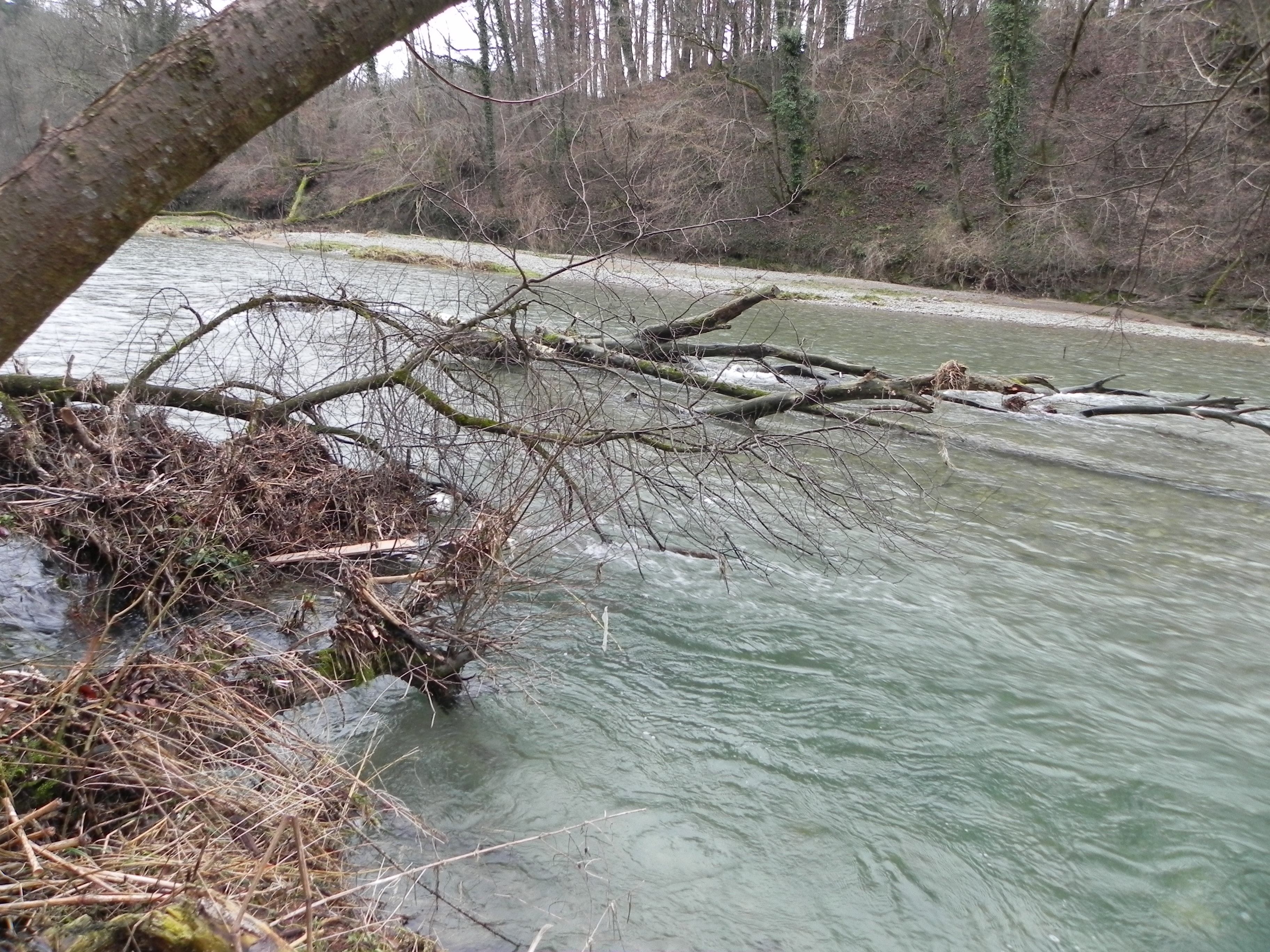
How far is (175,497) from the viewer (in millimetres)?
5586

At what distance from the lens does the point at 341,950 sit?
260 centimetres

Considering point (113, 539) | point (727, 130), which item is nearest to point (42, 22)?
point (727, 130)

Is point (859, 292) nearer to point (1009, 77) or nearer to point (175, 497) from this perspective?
point (1009, 77)

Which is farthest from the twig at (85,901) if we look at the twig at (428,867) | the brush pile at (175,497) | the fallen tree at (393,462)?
the brush pile at (175,497)

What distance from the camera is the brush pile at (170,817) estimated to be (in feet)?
7.10

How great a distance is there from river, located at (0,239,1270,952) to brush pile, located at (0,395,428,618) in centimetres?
71

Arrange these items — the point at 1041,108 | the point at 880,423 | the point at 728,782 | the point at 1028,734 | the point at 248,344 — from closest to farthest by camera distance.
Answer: the point at 728,782 → the point at 1028,734 → the point at 880,423 → the point at 248,344 → the point at 1041,108

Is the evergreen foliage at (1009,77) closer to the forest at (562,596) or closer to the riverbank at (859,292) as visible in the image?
the riverbank at (859,292)

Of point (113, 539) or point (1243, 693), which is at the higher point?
point (113, 539)

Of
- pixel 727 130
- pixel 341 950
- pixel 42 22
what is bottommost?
pixel 341 950

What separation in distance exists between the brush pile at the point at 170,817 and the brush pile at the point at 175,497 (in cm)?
165

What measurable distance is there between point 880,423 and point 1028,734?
2.62 meters

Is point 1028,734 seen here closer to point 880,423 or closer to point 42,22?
point 880,423

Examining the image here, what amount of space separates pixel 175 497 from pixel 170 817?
3355mm
